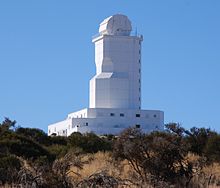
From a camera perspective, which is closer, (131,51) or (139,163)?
(139,163)

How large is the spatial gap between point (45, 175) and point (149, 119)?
7926 cm

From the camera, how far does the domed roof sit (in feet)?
354

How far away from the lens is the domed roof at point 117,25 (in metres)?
108

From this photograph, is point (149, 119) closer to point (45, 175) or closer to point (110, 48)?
point (110, 48)

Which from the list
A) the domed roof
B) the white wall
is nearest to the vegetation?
the white wall

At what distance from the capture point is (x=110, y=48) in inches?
4198

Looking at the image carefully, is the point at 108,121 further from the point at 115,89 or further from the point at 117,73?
the point at 117,73

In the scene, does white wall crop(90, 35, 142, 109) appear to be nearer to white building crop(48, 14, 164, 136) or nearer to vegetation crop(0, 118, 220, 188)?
white building crop(48, 14, 164, 136)

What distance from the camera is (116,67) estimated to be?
106m

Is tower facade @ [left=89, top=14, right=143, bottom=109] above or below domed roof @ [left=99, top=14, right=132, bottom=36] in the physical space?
below

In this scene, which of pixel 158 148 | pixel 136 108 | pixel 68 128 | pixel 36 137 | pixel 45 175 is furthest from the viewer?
pixel 136 108

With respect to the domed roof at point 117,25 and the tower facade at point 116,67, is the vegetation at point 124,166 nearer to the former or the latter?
the tower facade at point 116,67

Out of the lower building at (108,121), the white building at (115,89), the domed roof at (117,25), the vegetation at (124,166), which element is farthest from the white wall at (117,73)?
the vegetation at (124,166)

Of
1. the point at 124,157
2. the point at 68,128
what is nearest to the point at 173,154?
the point at 124,157
